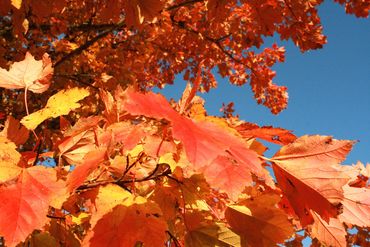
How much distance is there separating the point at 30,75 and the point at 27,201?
53cm

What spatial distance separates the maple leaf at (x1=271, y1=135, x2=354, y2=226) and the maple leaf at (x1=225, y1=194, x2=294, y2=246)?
57 mm

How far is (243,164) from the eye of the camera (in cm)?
63

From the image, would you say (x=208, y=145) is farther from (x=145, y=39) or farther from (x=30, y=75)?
(x=145, y=39)

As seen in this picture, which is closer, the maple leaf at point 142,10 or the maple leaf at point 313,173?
the maple leaf at point 313,173

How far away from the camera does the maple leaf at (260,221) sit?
34.0 inches

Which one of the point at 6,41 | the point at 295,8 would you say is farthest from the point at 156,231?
the point at 6,41

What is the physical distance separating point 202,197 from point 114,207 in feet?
0.89

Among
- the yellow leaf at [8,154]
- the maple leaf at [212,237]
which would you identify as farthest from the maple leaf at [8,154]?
the maple leaf at [212,237]

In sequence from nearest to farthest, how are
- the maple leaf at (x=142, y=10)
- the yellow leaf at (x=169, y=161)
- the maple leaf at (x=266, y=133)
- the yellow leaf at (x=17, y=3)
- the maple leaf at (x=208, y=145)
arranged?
the maple leaf at (x=208, y=145)
the yellow leaf at (x=169, y=161)
the maple leaf at (x=266, y=133)
the maple leaf at (x=142, y=10)
the yellow leaf at (x=17, y=3)

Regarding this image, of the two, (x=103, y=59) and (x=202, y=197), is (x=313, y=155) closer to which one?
(x=202, y=197)

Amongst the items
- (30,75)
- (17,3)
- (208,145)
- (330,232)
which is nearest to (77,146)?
(30,75)

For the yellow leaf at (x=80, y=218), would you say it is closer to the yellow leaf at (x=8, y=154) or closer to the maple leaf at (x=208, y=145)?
the yellow leaf at (x=8, y=154)

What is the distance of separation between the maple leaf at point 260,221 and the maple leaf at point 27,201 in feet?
1.39

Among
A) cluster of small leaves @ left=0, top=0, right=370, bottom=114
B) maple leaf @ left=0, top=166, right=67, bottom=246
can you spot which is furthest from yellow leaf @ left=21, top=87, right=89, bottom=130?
cluster of small leaves @ left=0, top=0, right=370, bottom=114
